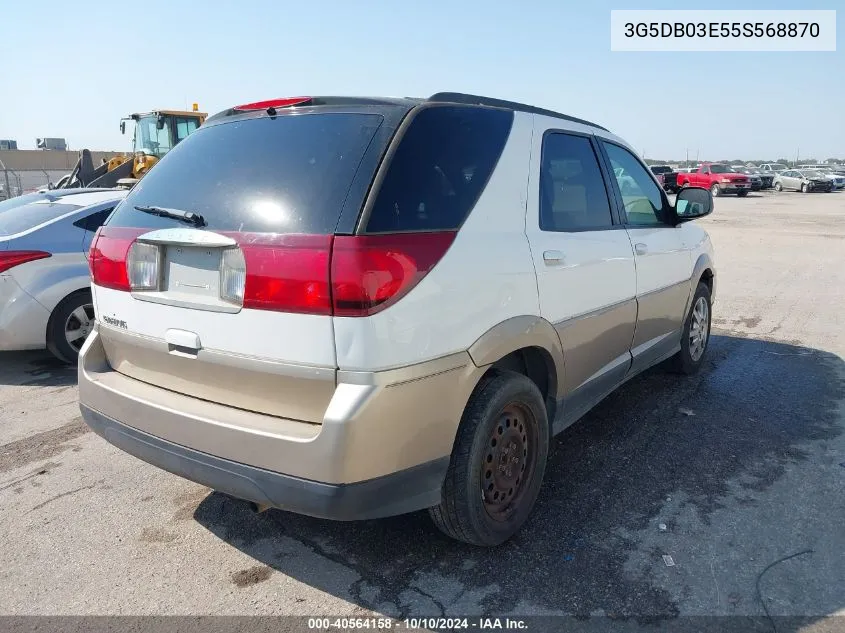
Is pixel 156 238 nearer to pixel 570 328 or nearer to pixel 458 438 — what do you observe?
pixel 458 438

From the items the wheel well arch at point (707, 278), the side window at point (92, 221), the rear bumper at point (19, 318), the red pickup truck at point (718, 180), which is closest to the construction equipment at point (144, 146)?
the side window at point (92, 221)

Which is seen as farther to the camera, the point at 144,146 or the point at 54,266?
the point at 144,146

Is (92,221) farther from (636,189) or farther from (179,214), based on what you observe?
(636,189)

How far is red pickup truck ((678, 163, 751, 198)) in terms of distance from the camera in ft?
114

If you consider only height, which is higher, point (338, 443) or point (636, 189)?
point (636, 189)

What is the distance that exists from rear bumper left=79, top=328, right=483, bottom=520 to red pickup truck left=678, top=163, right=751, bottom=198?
116ft

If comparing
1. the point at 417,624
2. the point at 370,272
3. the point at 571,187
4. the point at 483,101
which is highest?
the point at 483,101

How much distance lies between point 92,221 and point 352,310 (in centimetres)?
461

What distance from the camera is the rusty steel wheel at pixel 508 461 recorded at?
9.46ft

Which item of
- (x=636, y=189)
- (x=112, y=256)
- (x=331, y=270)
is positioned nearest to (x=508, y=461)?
(x=331, y=270)

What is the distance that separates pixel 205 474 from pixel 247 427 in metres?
0.30

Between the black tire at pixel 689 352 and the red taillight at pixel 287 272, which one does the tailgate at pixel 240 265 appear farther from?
the black tire at pixel 689 352

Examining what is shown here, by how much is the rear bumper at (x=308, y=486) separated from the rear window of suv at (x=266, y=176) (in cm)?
89

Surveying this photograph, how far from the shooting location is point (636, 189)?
4461 millimetres
